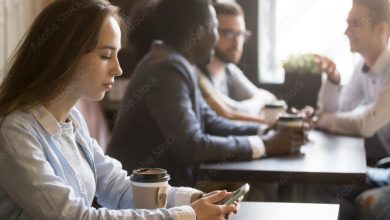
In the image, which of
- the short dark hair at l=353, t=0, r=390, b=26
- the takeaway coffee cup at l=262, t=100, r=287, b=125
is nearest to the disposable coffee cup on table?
the takeaway coffee cup at l=262, t=100, r=287, b=125

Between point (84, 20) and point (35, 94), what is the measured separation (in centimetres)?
19

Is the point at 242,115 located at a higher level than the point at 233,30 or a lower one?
lower

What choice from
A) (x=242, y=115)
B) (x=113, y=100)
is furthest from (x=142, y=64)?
(x=113, y=100)

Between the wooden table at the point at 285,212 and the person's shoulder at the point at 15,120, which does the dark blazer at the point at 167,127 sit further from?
the person's shoulder at the point at 15,120

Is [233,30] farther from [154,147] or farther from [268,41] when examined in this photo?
[154,147]

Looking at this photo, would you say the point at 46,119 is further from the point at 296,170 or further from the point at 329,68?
the point at 329,68

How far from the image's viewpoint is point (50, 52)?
55.8 inches

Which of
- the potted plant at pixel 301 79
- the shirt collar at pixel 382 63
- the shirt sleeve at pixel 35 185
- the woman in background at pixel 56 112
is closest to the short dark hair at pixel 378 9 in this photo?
the shirt collar at pixel 382 63

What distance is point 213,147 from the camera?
2377mm

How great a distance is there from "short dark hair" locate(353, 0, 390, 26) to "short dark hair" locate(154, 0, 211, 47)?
966 mm

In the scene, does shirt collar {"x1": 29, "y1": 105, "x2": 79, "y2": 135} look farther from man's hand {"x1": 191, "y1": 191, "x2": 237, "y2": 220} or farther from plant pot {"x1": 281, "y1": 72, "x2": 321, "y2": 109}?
plant pot {"x1": 281, "y1": 72, "x2": 321, "y2": 109}

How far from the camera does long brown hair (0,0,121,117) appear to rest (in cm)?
141

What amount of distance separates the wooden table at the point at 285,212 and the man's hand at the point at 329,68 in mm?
1612

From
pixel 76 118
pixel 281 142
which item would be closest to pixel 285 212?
pixel 76 118
